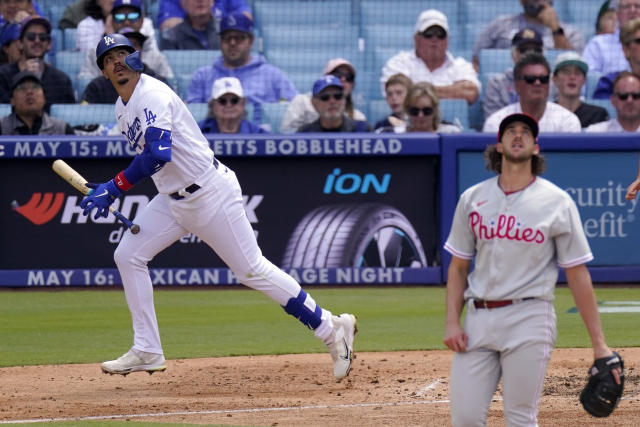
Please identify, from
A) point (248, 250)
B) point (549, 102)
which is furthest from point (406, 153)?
point (248, 250)

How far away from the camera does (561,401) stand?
6.10 meters

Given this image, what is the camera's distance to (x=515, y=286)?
13.8 feet

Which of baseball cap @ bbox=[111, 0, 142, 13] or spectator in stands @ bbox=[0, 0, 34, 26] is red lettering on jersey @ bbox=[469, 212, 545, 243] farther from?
spectator in stands @ bbox=[0, 0, 34, 26]

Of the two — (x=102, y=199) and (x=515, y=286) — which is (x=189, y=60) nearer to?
(x=102, y=199)

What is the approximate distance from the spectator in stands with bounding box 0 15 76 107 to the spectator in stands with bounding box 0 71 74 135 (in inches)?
35.6

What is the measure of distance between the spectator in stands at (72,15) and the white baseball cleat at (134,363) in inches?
319

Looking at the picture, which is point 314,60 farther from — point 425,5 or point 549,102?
point 549,102

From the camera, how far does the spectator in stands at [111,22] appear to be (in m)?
12.2

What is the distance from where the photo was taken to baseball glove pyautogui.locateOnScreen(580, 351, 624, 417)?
4.15m

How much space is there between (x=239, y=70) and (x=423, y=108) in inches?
91.2

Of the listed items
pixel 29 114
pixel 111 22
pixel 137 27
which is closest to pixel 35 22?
pixel 111 22

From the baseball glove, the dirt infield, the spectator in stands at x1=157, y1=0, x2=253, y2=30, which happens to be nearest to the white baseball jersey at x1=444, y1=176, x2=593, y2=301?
the baseball glove

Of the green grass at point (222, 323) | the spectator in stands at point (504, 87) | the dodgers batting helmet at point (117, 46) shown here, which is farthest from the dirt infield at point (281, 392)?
the spectator in stands at point (504, 87)

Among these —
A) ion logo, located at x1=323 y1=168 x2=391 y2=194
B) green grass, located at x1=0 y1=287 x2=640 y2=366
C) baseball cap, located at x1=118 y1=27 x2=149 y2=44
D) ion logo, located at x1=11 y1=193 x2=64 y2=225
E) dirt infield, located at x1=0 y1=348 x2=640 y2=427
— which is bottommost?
green grass, located at x1=0 y1=287 x2=640 y2=366
